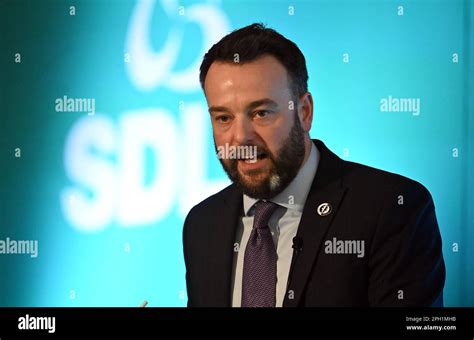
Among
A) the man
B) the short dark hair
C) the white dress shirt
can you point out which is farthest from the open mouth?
the short dark hair

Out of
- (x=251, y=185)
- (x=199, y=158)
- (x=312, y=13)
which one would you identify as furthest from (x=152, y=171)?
(x=312, y=13)

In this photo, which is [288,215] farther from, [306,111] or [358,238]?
[306,111]

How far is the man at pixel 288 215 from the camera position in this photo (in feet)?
7.82

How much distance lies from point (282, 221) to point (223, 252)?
247 mm

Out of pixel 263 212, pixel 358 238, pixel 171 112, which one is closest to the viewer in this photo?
pixel 358 238

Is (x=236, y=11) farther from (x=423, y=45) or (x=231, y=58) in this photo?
(x=423, y=45)

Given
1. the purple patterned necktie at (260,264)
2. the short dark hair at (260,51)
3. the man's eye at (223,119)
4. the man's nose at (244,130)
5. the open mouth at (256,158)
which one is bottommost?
the purple patterned necktie at (260,264)

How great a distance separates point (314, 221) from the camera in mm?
2416

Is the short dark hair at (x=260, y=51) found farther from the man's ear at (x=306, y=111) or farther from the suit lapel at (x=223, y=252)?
the suit lapel at (x=223, y=252)

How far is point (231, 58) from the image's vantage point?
8.27ft

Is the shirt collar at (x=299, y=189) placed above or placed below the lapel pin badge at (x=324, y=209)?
above

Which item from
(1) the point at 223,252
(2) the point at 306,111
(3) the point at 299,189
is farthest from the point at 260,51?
(1) the point at 223,252

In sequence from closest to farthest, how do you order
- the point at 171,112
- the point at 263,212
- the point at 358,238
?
the point at 358,238 < the point at 263,212 < the point at 171,112

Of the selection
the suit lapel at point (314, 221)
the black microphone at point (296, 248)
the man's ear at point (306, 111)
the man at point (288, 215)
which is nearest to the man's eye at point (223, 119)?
the man at point (288, 215)
